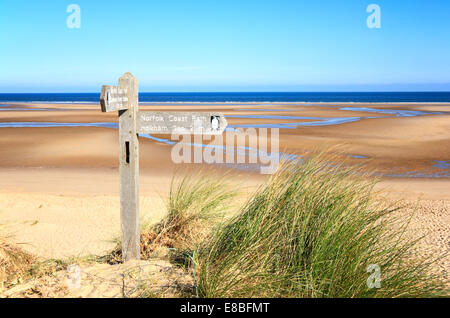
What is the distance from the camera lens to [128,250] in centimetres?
420

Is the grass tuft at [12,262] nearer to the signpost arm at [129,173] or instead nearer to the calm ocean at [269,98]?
the signpost arm at [129,173]

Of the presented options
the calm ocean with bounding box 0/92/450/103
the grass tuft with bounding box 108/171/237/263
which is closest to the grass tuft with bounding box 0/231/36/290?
the grass tuft with bounding box 108/171/237/263

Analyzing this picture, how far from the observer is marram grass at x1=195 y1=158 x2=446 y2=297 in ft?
9.62

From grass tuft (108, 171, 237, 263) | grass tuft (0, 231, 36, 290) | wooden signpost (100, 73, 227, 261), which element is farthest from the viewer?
grass tuft (108, 171, 237, 263)

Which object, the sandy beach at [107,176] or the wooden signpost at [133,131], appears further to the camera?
the sandy beach at [107,176]

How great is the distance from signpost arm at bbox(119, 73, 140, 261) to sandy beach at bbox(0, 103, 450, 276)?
1.05 m

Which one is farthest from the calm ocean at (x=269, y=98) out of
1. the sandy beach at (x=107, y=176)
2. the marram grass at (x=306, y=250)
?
the marram grass at (x=306, y=250)

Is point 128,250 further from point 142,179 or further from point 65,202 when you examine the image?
point 142,179

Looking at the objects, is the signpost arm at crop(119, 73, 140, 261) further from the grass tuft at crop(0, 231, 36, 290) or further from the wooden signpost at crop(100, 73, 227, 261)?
the grass tuft at crop(0, 231, 36, 290)

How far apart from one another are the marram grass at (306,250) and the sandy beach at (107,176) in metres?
0.89

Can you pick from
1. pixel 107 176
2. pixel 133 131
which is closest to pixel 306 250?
pixel 133 131

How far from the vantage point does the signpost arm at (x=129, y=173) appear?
4219mm
